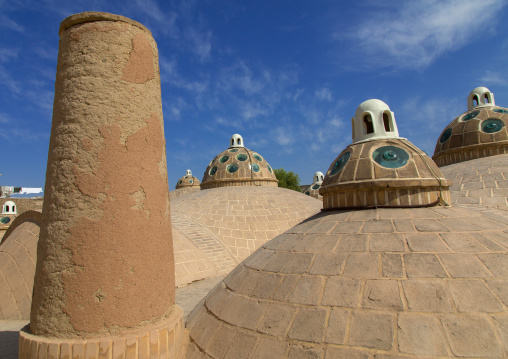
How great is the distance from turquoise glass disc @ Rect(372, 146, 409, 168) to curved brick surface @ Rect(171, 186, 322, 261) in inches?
298

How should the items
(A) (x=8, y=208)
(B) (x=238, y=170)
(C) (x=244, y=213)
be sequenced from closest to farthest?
1. (C) (x=244, y=213)
2. (B) (x=238, y=170)
3. (A) (x=8, y=208)

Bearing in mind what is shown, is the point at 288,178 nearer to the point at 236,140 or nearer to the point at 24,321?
the point at 236,140

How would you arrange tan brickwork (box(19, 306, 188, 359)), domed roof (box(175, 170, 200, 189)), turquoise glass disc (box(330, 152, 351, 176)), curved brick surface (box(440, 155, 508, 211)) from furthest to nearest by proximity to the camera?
domed roof (box(175, 170, 200, 189)) < curved brick surface (box(440, 155, 508, 211)) < turquoise glass disc (box(330, 152, 351, 176)) < tan brickwork (box(19, 306, 188, 359))

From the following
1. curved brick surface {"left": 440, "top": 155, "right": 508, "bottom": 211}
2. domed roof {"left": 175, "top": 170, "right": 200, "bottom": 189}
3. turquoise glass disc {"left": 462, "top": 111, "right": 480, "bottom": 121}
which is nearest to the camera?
curved brick surface {"left": 440, "top": 155, "right": 508, "bottom": 211}

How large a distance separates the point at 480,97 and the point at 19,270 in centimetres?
1457

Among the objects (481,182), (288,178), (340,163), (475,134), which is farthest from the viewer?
(288,178)

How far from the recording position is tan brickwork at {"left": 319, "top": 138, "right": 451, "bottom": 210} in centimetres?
445

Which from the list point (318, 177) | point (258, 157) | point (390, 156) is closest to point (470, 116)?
point (390, 156)

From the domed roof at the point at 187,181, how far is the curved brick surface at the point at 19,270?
23.3 meters

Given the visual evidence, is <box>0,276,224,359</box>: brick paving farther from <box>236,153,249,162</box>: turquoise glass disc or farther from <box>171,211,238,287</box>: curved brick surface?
<box>236,153,249,162</box>: turquoise glass disc

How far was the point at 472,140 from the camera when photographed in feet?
35.4

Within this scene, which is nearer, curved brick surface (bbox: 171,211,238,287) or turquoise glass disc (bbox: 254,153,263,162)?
curved brick surface (bbox: 171,211,238,287)

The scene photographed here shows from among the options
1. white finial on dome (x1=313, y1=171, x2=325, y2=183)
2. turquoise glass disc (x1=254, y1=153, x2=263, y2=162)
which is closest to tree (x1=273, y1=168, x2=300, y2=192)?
white finial on dome (x1=313, y1=171, x2=325, y2=183)

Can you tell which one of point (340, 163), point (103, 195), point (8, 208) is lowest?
point (103, 195)
